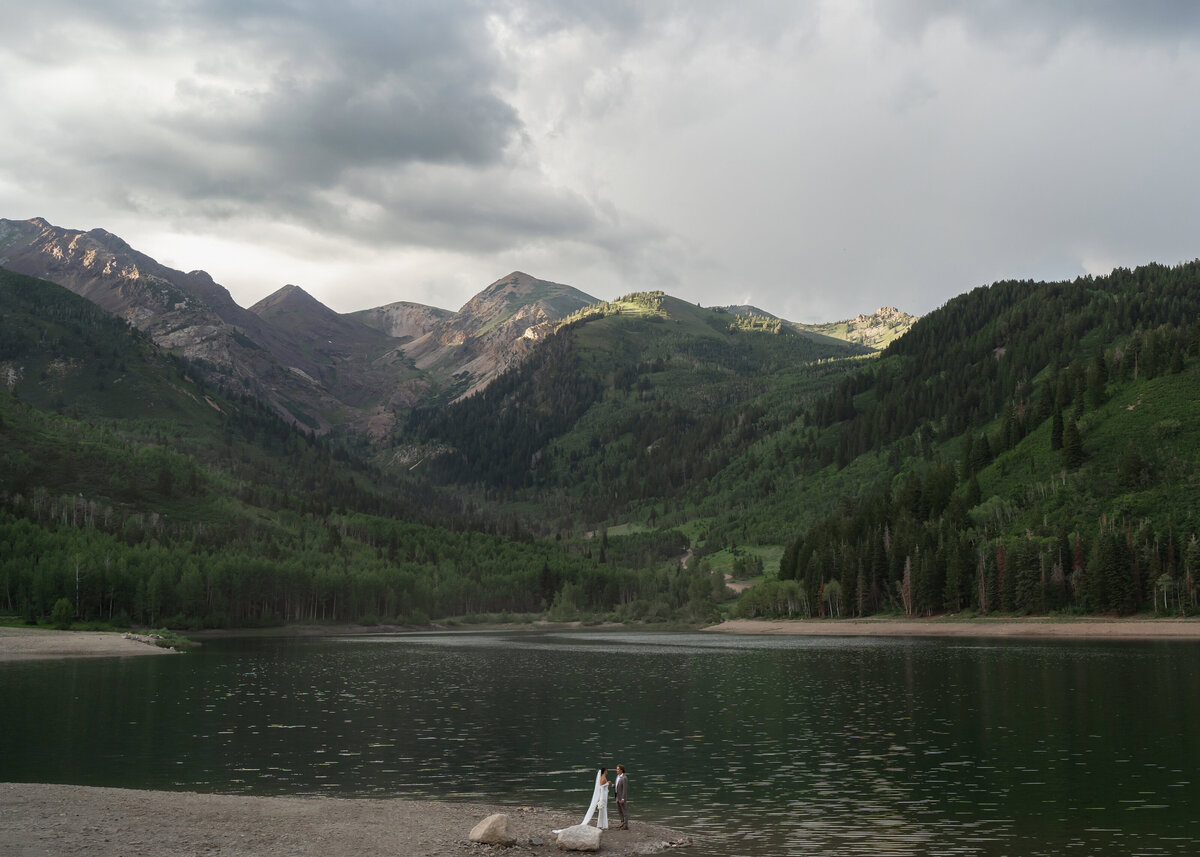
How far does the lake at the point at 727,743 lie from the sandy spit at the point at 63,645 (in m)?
29.4

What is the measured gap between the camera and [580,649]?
7077 inches

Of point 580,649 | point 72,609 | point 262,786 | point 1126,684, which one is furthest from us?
point 72,609

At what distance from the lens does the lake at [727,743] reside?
4012cm

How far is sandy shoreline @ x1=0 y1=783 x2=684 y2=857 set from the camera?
114 feet

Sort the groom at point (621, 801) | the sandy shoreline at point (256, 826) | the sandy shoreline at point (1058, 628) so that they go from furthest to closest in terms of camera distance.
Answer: the sandy shoreline at point (1058, 628)
the groom at point (621, 801)
the sandy shoreline at point (256, 826)

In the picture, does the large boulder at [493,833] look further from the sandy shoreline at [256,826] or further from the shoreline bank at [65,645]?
the shoreline bank at [65,645]

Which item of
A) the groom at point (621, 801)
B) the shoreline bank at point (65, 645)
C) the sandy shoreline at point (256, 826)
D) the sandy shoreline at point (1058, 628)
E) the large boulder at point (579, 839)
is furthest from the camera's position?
the sandy shoreline at point (1058, 628)

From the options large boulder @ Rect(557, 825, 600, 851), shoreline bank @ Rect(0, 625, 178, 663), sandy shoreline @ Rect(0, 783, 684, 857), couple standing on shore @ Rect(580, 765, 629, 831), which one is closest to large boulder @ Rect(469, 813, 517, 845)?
sandy shoreline @ Rect(0, 783, 684, 857)

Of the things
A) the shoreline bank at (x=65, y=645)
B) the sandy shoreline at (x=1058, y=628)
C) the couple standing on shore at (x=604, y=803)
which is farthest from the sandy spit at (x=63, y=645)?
the sandy shoreline at (x=1058, y=628)

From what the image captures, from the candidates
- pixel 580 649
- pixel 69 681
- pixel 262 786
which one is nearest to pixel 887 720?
pixel 262 786

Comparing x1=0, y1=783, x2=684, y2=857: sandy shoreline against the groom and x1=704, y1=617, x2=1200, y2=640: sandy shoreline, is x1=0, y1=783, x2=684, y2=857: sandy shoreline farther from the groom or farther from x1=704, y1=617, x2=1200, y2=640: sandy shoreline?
x1=704, y1=617, x2=1200, y2=640: sandy shoreline

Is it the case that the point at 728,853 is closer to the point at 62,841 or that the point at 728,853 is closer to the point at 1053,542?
the point at 62,841

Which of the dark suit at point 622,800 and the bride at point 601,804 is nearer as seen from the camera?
the bride at point 601,804

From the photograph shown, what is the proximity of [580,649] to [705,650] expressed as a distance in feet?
87.1
